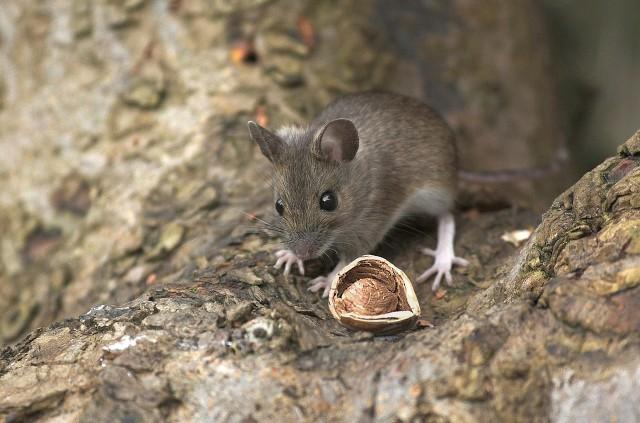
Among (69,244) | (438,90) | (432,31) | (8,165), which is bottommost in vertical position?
(69,244)

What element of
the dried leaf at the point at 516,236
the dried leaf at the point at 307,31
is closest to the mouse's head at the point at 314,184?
the dried leaf at the point at 516,236

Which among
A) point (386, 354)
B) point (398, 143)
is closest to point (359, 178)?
point (398, 143)

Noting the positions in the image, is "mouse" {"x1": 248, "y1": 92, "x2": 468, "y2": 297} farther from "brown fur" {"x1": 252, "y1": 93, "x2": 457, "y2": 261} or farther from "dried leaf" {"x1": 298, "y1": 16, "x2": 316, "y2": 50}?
"dried leaf" {"x1": 298, "y1": 16, "x2": 316, "y2": 50}

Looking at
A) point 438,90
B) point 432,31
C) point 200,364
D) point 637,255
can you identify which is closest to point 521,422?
point 637,255

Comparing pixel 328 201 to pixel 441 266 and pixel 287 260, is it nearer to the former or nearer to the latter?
pixel 287 260

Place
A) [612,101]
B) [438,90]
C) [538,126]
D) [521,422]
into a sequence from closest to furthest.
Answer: [521,422]
[438,90]
[538,126]
[612,101]

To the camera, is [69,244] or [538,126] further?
[538,126]

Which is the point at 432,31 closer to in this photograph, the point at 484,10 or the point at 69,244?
the point at 484,10
